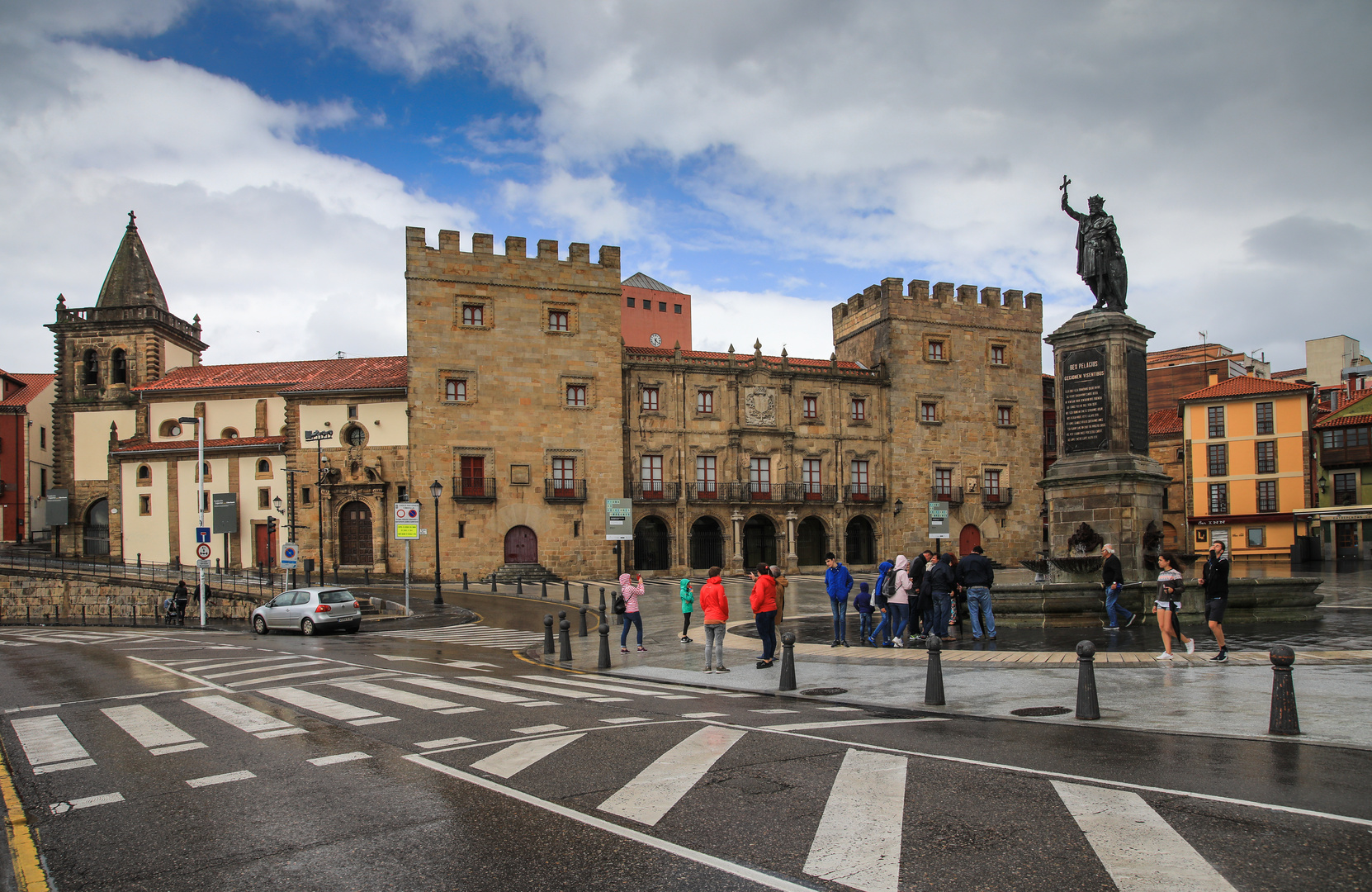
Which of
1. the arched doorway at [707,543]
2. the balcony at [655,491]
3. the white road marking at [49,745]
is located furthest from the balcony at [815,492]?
the white road marking at [49,745]

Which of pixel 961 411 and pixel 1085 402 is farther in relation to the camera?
pixel 961 411

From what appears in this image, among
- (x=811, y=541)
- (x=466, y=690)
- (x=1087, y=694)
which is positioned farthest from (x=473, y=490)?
(x=1087, y=694)

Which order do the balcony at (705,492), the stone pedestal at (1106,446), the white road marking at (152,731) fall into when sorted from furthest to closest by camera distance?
the balcony at (705,492) → the stone pedestal at (1106,446) → the white road marking at (152,731)

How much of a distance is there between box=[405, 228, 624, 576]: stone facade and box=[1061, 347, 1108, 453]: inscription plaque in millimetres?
28690

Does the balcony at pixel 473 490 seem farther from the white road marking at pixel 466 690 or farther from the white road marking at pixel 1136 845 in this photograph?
the white road marking at pixel 1136 845

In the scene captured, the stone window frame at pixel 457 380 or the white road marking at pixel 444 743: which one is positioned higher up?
the stone window frame at pixel 457 380

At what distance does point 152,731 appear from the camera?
9.70 metres

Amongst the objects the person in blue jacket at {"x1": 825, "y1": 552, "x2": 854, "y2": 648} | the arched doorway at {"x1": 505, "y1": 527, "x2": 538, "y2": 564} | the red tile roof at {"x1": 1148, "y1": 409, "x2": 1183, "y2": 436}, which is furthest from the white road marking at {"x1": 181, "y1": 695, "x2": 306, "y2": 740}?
the red tile roof at {"x1": 1148, "y1": 409, "x2": 1183, "y2": 436}

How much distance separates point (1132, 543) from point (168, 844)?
16984mm

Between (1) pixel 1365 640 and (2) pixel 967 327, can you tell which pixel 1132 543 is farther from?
(2) pixel 967 327

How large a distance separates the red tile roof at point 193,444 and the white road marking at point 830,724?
4268 cm

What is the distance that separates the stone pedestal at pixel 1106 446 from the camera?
18.1 metres

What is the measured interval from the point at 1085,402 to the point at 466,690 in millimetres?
13548

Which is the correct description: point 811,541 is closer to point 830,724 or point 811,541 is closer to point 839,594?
point 839,594
